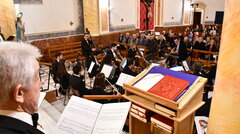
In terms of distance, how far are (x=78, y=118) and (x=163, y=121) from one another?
3.25ft

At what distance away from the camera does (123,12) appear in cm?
1390

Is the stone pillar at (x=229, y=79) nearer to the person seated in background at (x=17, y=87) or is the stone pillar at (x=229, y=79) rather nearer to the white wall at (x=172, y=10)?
the person seated in background at (x=17, y=87)

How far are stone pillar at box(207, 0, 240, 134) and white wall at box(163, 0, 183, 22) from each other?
1637 centimetres

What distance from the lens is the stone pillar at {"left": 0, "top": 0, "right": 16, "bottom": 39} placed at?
898 cm

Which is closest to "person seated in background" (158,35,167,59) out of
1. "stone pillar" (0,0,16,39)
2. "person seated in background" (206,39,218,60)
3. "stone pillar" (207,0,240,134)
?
"person seated in background" (206,39,218,60)

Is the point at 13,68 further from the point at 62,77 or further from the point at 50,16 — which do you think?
the point at 50,16

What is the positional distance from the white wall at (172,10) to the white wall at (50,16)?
8797 mm

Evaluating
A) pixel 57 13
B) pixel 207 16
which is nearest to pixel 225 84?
pixel 57 13

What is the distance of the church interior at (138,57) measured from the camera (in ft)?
6.34

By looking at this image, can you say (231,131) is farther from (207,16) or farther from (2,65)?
(207,16)

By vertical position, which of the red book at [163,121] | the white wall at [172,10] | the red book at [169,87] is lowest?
the red book at [163,121]

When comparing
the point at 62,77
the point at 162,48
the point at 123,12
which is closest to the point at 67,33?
the point at 123,12

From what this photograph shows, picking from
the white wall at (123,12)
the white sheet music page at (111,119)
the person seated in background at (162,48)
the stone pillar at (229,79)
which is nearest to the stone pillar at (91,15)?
the white wall at (123,12)

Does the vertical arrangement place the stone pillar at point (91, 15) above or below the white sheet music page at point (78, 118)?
above
